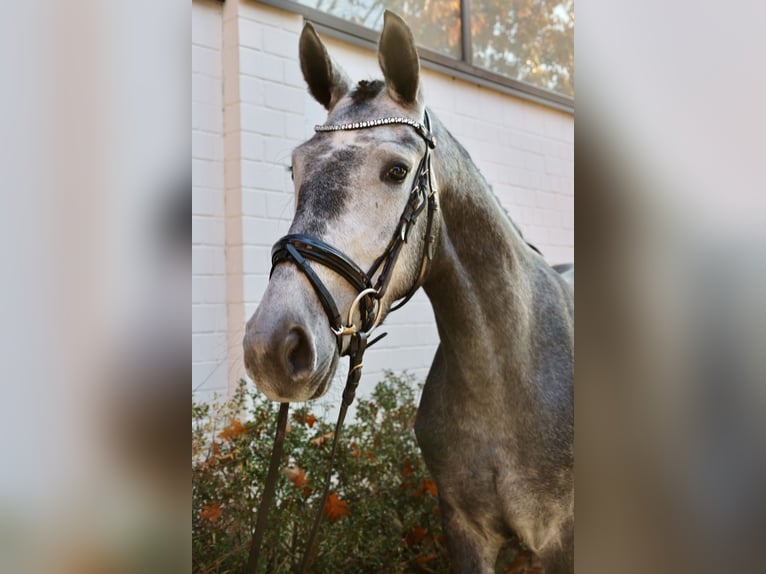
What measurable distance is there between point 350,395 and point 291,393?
243 millimetres

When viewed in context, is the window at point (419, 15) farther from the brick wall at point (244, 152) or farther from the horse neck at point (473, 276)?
the horse neck at point (473, 276)

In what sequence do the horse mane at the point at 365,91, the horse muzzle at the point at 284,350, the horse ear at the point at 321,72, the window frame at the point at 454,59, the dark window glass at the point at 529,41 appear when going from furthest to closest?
the dark window glass at the point at 529,41
the window frame at the point at 454,59
the horse ear at the point at 321,72
the horse mane at the point at 365,91
the horse muzzle at the point at 284,350

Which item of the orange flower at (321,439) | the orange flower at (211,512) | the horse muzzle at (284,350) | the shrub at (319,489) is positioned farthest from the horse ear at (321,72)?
the orange flower at (211,512)

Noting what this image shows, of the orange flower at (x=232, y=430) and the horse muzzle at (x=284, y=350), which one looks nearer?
the horse muzzle at (x=284, y=350)

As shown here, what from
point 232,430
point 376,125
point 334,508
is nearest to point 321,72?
point 376,125

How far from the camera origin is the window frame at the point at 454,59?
2025 mm

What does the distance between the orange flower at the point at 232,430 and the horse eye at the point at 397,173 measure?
89 centimetres

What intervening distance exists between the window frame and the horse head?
35 cm

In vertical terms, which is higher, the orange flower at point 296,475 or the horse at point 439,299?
the horse at point 439,299

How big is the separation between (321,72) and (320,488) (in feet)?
4.19

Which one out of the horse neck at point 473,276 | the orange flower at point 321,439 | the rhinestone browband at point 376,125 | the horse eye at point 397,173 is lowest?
the orange flower at point 321,439

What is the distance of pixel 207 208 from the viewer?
6.12 feet

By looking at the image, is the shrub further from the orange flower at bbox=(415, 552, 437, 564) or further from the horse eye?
the horse eye
